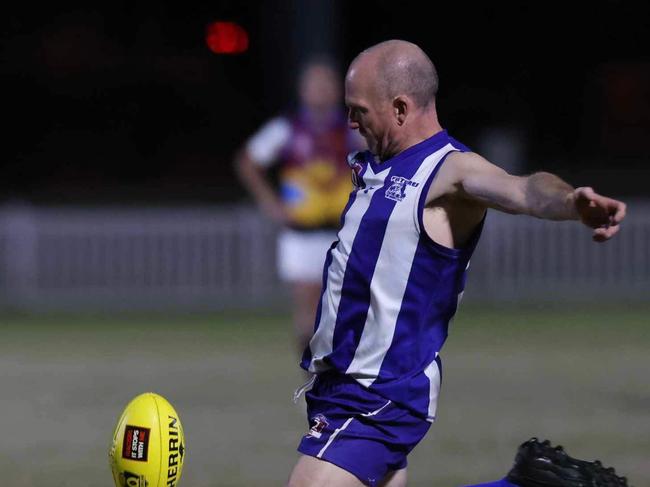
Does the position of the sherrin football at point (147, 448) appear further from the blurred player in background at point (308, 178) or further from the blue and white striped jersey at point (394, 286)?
the blurred player in background at point (308, 178)

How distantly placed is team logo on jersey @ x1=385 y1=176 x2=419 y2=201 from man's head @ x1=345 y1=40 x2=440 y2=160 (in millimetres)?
157

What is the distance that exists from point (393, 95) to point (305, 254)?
5.50 metres

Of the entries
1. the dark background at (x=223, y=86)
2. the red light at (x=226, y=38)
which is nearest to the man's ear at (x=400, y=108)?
the dark background at (x=223, y=86)

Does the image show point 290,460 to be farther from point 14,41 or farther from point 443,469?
point 14,41

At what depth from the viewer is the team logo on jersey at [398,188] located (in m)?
5.04

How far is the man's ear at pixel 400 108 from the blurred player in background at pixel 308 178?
5.29 metres

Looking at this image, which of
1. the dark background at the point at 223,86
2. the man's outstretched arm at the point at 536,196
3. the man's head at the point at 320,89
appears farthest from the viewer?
the dark background at the point at 223,86

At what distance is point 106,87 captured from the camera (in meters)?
30.2

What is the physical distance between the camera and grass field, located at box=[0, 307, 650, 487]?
856 centimetres

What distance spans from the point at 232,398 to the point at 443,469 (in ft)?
10.3

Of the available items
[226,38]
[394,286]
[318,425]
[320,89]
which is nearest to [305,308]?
[320,89]

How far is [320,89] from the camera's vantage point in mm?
10492

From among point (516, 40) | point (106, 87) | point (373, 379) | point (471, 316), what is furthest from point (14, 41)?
point (373, 379)

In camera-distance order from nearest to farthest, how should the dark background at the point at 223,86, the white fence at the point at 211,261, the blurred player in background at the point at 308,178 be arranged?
the blurred player in background at the point at 308,178 → the white fence at the point at 211,261 → the dark background at the point at 223,86
